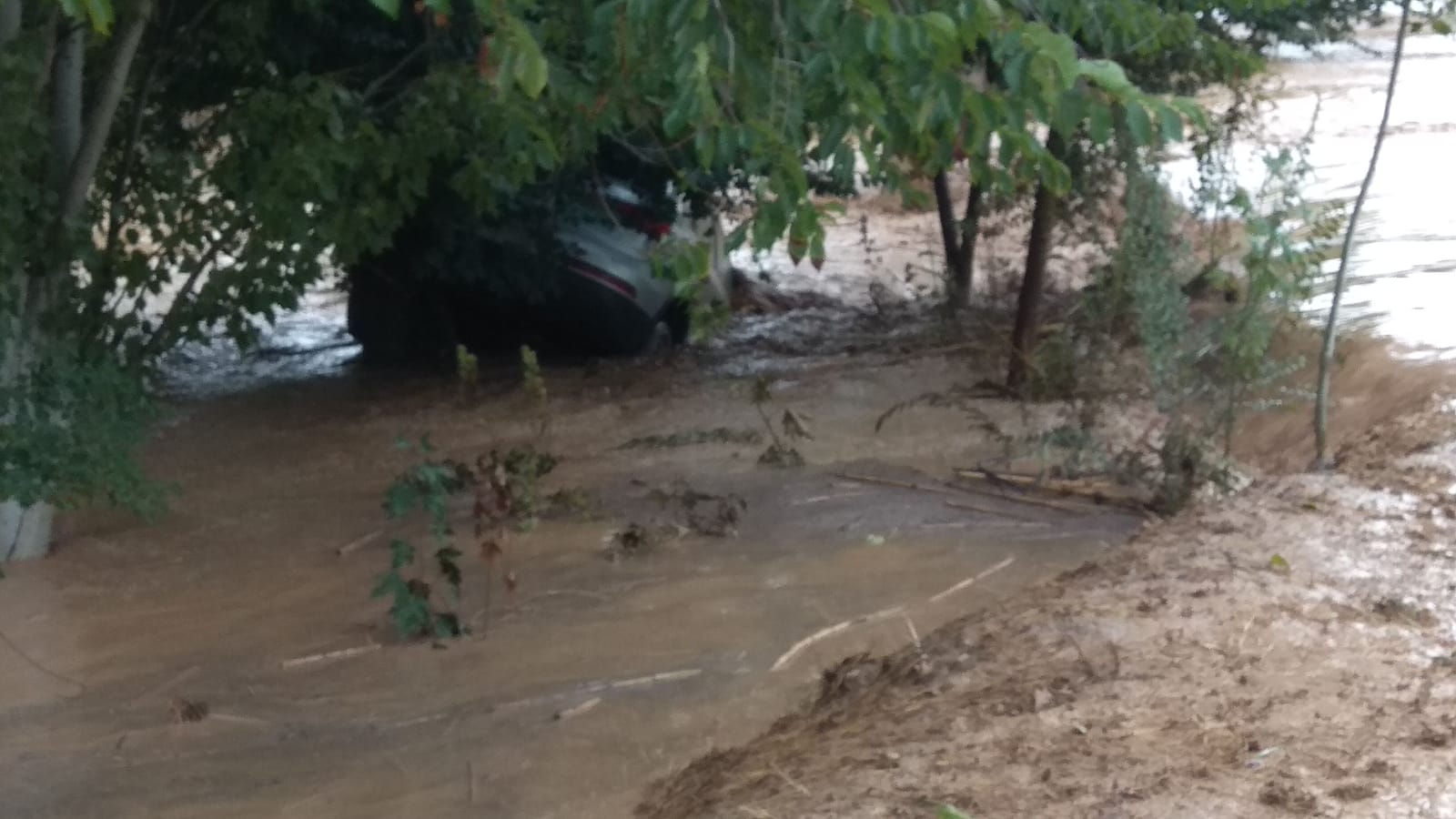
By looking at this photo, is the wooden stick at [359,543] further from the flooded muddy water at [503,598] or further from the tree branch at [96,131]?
the tree branch at [96,131]

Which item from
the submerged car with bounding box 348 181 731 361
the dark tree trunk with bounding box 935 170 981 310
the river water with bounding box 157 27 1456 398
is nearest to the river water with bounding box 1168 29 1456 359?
the river water with bounding box 157 27 1456 398

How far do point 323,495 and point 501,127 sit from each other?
291 centimetres

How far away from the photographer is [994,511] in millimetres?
7277

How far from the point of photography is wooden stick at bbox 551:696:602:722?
204 inches

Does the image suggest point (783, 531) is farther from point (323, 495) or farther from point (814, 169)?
point (814, 169)

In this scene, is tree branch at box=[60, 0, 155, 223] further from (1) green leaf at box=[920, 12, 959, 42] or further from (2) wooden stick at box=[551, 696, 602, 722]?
(1) green leaf at box=[920, 12, 959, 42]

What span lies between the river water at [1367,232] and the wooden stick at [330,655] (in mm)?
5203

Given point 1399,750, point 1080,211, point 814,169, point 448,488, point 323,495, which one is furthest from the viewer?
point 814,169

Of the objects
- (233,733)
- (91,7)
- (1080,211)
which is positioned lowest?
(233,733)

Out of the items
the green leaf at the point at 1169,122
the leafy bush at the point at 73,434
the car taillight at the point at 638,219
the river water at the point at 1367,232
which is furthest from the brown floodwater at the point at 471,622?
the river water at the point at 1367,232

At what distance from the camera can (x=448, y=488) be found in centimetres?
694

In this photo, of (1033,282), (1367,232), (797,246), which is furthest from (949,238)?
(797,246)

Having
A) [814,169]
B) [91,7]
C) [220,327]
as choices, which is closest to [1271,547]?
[91,7]

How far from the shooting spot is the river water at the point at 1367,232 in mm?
8898
